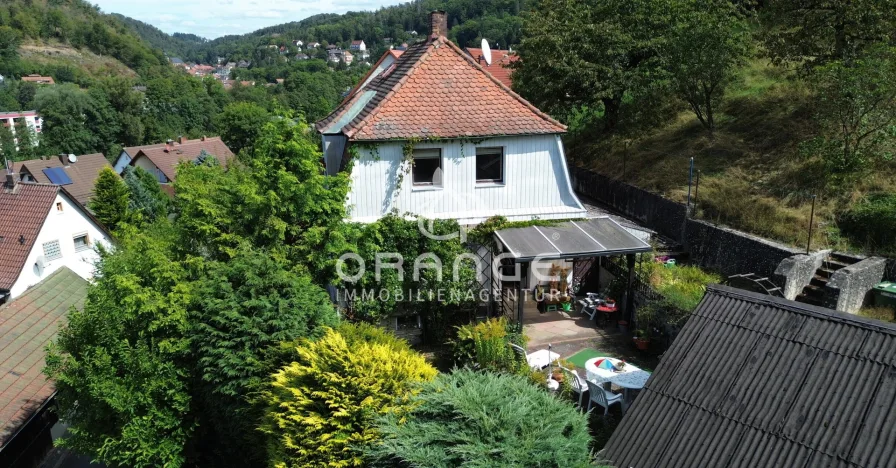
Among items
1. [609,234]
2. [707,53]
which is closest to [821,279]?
[609,234]

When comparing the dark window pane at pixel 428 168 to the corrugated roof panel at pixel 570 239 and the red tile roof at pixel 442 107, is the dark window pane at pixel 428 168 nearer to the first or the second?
the red tile roof at pixel 442 107

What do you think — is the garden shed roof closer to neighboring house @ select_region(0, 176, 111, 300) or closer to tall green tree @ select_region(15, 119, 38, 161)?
neighboring house @ select_region(0, 176, 111, 300)

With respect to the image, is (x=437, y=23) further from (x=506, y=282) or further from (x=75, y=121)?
(x=75, y=121)

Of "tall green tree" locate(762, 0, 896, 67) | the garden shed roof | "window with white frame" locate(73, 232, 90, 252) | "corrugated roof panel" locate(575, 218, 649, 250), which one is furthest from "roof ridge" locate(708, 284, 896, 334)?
"window with white frame" locate(73, 232, 90, 252)

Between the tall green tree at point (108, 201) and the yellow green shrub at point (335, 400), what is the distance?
28589 millimetres

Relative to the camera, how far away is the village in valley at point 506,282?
716 cm

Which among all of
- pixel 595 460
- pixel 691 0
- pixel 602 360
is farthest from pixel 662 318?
pixel 691 0

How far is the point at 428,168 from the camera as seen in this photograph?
14430mm

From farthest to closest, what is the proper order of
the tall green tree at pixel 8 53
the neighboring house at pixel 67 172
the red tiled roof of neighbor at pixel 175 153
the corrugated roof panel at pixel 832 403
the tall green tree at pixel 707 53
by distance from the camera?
the tall green tree at pixel 8 53 → the red tiled roof of neighbor at pixel 175 153 → the neighboring house at pixel 67 172 → the tall green tree at pixel 707 53 → the corrugated roof panel at pixel 832 403

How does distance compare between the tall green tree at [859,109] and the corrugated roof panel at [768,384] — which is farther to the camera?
the tall green tree at [859,109]

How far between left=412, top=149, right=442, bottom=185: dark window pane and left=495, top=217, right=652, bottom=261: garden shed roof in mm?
2083

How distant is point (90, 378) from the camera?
10.1 m

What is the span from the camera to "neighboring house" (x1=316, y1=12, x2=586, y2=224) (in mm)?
13945

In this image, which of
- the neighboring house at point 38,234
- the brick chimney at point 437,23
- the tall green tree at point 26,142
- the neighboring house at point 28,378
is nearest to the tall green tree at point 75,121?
the tall green tree at point 26,142
